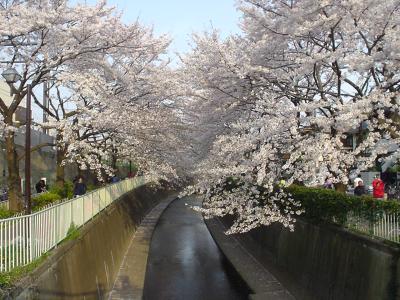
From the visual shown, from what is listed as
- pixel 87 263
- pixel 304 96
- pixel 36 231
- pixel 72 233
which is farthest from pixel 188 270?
pixel 36 231

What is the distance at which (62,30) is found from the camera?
1524 centimetres

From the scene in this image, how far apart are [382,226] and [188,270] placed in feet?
38.8

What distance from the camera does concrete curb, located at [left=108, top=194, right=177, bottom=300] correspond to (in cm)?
1605

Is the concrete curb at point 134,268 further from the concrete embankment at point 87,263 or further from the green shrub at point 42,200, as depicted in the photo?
the green shrub at point 42,200

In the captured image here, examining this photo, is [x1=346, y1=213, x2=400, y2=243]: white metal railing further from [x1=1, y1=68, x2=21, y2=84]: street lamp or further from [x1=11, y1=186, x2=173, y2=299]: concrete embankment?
[x1=1, y1=68, x2=21, y2=84]: street lamp

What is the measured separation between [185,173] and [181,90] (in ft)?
48.8

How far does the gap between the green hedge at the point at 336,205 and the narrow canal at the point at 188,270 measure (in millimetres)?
4097

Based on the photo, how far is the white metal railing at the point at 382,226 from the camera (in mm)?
10377

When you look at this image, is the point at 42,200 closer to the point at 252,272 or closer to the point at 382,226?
the point at 252,272

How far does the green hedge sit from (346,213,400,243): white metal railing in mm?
119

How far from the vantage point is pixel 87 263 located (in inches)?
508

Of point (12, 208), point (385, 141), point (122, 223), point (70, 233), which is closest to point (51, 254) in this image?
point (70, 233)

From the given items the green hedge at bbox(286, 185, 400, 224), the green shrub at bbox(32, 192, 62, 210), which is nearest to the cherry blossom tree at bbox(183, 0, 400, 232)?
the green hedge at bbox(286, 185, 400, 224)

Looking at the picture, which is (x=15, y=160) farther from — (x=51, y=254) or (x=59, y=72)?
(x=51, y=254)
